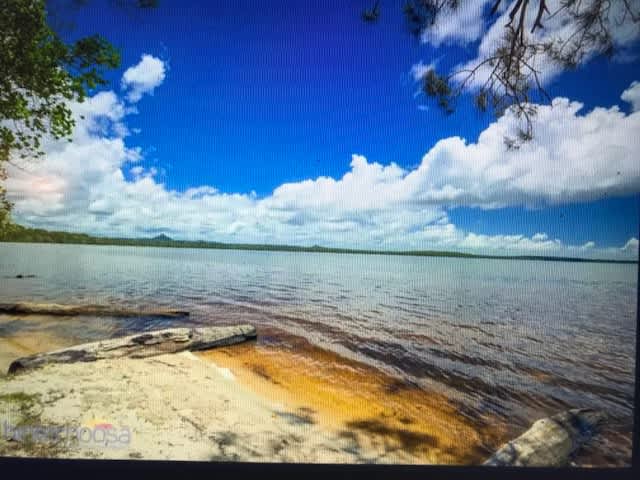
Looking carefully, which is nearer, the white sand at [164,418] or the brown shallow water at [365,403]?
the white sand at [164,418]

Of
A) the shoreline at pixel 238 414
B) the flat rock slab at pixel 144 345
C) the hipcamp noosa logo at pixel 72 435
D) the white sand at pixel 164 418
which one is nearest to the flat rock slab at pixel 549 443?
the shoreline at pixel 238 414

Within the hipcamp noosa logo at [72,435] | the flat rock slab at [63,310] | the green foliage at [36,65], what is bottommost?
the flat rock slab at [63,310]

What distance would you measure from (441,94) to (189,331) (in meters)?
6.10

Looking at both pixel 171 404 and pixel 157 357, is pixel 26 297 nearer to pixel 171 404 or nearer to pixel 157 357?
pixel 157 357

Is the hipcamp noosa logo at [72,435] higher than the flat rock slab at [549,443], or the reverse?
the hipcamp noosa logo at [72,435]

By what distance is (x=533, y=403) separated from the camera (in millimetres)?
4887

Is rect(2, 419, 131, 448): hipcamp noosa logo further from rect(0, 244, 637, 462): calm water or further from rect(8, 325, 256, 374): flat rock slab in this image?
rect(0, 244, 637, 462): calm water

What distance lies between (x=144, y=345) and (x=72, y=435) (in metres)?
2.68

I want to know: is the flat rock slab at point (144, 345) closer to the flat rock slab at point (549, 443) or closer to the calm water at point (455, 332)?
the calm water at point (455, 332)

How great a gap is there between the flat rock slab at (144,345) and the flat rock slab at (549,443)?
5195 mm

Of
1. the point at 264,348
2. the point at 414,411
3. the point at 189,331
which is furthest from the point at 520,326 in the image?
the point at 189,331

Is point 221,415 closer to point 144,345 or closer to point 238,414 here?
point 238,414

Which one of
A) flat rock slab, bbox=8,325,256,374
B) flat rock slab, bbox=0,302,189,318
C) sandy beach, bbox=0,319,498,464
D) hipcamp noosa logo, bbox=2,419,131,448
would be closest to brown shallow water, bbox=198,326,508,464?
sandy beach, bbox=0,319,498,464

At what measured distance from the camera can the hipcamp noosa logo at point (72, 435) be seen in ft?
8.92
